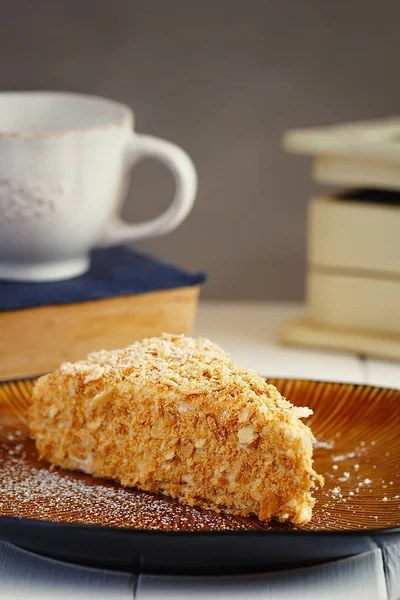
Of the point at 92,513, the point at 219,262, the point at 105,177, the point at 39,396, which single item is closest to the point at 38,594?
the point at 92,513

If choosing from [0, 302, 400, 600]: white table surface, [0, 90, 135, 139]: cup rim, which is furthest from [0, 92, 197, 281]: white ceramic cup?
[0, 302, 400, 600]: white table surface

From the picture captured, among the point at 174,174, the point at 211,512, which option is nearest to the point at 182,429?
the point at 211,512

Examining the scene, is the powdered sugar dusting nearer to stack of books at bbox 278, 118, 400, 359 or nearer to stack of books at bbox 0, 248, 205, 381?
stack of books at bbox 0, 248, 205, 381

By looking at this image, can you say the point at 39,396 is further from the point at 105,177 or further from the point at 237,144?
the point at 237,144

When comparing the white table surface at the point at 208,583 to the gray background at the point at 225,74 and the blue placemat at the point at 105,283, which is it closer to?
the blue placemat at the point at 105,283

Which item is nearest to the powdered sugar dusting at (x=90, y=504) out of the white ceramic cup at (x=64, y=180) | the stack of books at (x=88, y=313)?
the stack of books at (x=88, y=313)

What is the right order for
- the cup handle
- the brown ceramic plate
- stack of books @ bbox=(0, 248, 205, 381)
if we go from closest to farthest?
the brown ceramic plate
stack of books @ bbox=(0, 248, 205, 381)
the cup handle

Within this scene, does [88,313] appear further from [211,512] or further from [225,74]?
[225,74]
